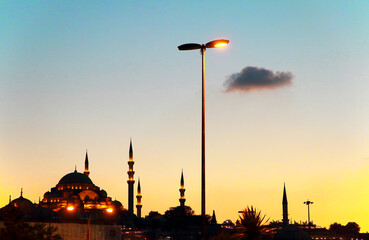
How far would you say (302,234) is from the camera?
158375mm

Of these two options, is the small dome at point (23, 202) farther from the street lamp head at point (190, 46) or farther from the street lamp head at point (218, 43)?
the street lamp head at point (218, 43)

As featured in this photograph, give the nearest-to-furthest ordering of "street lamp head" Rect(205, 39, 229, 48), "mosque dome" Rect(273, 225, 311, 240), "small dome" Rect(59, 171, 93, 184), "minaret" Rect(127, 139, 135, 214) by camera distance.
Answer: "street lamp head" Rect(205, 39, 229, 48)
"mosque dome" Rect(273, 225, 311, 240)
"minaret" Rect(127, 139, 135, 214)
"small dome" Rect(59, 171, 93, 184)

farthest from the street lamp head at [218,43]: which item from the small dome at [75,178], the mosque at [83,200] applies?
the small dome at [75,178]

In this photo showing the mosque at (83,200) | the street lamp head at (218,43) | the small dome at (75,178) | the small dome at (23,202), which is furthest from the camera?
the small dome at (75,178)

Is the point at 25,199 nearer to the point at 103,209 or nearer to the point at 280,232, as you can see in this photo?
the point at 103,209

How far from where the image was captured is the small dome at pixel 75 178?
558 feet

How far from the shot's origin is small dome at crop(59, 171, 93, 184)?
558 ft

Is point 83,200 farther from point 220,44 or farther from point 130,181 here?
point 220,44

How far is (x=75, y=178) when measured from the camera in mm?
170875

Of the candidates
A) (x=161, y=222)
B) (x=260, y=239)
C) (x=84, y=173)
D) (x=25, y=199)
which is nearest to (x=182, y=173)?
(x=161, y=222)

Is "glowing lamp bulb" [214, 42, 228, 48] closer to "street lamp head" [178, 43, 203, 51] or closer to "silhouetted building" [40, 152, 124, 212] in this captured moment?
"street lamp head" [178, 43, 203, 51]

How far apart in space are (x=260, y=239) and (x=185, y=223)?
5571 inches

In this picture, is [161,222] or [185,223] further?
[161,222]

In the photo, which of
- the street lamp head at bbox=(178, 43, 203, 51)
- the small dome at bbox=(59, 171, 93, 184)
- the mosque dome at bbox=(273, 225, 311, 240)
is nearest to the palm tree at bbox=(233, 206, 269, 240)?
the street lamp head at bbox=(178, 43, 203, 51)
